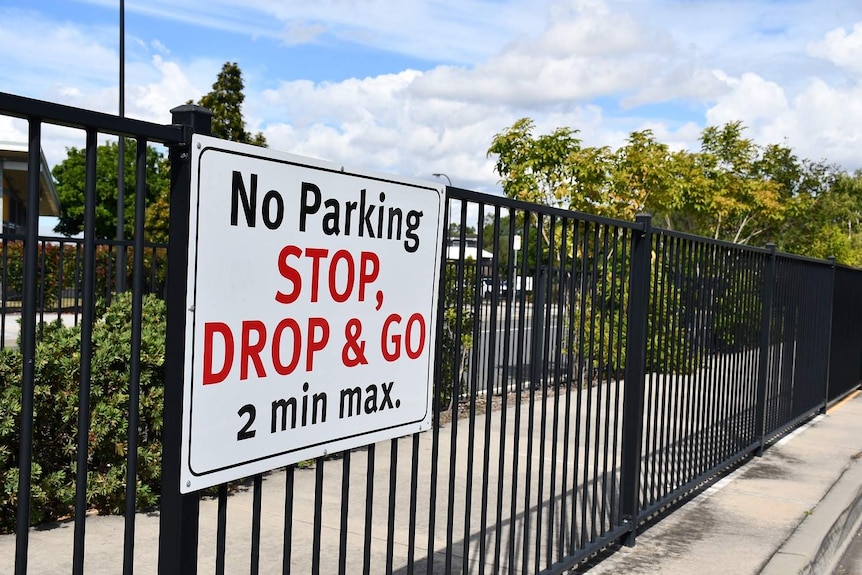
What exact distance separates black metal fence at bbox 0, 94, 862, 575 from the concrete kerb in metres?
0.78

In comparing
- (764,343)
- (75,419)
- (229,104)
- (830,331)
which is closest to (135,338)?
(75,419)

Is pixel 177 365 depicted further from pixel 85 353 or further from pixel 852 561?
pixel 852 561

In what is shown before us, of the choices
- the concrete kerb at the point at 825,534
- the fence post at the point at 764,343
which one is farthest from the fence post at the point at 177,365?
the fence post at the point at 764,343

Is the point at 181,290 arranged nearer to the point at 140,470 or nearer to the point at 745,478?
the point at 140,470

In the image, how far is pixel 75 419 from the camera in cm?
503

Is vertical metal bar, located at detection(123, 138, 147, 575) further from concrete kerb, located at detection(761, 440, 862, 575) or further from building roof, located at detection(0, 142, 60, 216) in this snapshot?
building roof, located at detection(0, 142, 60, 216)

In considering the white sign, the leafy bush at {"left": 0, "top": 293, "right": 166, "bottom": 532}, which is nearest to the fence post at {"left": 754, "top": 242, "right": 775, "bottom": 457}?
the leafy bush at {"left": 0, "top": 293, "right": 166, "bottom": 532}

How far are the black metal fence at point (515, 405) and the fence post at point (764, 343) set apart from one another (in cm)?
3

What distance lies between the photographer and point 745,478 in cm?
743

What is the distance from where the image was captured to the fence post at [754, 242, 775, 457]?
8086mm

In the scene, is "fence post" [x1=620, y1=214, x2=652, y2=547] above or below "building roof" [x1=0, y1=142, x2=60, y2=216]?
below

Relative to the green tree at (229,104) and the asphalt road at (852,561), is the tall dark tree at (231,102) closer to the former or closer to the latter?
the green tree at (229,104)

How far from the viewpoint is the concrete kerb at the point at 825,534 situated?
5.21 metres

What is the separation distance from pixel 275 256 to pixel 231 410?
0.42 m
